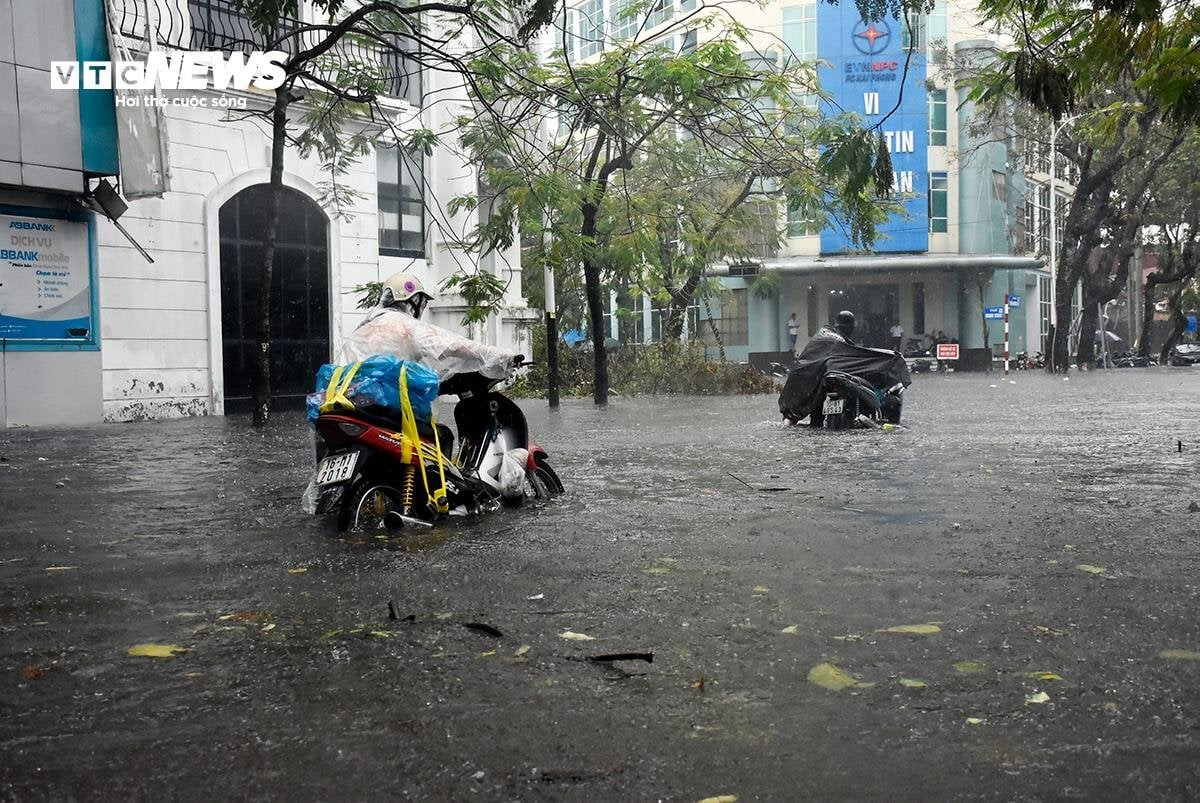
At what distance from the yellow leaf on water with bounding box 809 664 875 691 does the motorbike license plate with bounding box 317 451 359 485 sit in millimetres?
3539

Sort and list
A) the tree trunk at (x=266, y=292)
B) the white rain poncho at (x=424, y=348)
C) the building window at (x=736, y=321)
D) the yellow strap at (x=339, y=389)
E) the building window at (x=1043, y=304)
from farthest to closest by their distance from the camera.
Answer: the building window at (x=1043, y=304) → the building window at (x=736, y=321) → the tree trunk at (x=266, y=292) → the white rain poncho at (x=424, y=348) → the yellow strap at (x=339, y=389)

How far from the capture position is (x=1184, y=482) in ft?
29.3

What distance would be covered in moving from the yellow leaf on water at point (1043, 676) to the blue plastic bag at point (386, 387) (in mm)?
3983

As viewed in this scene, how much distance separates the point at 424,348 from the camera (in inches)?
280

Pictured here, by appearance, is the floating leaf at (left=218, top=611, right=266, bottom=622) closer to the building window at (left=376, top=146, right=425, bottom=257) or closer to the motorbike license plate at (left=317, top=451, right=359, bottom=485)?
the motorbike license plate at (left=317, top=451, right=359, bottom=485)

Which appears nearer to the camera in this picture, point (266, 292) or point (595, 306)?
point (266, 292)

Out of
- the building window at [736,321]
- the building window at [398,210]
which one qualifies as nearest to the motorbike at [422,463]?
the building window at [398,210]

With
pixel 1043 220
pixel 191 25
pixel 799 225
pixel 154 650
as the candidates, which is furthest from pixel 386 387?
pixel 1043 220

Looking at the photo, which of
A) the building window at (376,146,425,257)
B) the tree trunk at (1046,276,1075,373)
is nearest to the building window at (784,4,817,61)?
the tree trunk at (1046,276,1075,373)

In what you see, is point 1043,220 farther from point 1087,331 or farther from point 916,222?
point 1087,331

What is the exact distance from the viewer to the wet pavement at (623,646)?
2.96 m

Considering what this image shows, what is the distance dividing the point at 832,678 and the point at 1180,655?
1.16 metres

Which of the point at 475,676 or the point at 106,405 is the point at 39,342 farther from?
the point at 475,676

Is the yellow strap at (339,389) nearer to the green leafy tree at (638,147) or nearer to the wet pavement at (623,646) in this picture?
the wet pavement at (623,646)
